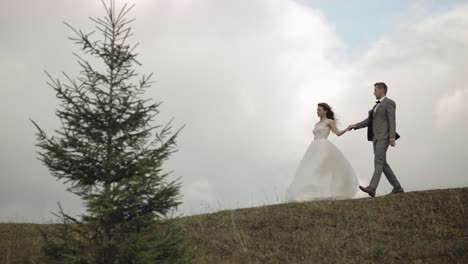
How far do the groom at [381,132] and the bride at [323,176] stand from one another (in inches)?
25.1

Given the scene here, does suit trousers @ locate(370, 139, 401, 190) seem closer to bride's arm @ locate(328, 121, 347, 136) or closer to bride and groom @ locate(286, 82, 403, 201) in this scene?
bride and groom @ locate(286, 82, 403, 201)

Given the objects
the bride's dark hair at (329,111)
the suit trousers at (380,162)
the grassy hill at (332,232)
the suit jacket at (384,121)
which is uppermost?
the bride's dark hair at (329,111)

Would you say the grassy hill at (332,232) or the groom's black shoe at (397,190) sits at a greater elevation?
the groom's black shoe at (397,190)

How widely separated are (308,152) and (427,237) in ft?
15.6

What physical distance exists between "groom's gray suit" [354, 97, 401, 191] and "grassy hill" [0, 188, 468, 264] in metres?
0.87

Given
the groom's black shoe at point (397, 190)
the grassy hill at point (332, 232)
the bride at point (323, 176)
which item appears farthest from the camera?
the groom's black shoe at point (397, 190)

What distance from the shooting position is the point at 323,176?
54.9 feet

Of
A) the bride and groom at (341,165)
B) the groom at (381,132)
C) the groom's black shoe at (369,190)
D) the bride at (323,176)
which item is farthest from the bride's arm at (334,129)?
the groom's black shoe at (369,190)

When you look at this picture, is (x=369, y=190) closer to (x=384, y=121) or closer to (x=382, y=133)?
(x=382, y=133)

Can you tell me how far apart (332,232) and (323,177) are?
9.50 feet

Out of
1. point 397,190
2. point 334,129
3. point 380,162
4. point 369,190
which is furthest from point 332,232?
point 334,129

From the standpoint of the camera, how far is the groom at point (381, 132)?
1625 cm

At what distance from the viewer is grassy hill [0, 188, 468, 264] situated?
507 inches

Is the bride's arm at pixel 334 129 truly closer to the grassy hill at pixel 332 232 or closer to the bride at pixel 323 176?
the bride at pixel 323 176
